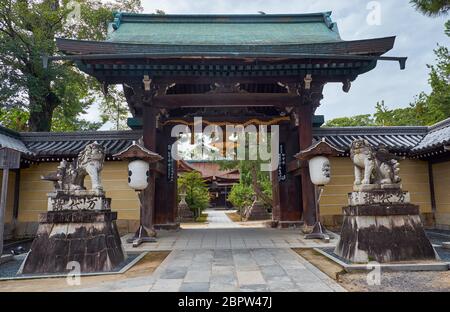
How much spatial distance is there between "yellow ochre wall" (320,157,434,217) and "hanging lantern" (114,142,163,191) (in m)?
6.53

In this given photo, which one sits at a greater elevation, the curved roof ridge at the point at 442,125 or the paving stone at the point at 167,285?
the curved roof ridge at the point at 442,125

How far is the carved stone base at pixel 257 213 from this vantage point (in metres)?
21.4

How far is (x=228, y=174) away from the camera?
36969mm

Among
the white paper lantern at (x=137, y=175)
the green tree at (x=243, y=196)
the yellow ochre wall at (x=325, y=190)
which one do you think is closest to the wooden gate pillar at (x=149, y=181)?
the white paper lantern at (x=137, y=175)

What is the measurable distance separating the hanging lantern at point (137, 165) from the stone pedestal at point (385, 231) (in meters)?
5.21

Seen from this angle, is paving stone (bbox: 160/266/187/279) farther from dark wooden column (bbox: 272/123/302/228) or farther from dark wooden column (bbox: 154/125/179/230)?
dark wooden column (bbox: 272/123/302/228)

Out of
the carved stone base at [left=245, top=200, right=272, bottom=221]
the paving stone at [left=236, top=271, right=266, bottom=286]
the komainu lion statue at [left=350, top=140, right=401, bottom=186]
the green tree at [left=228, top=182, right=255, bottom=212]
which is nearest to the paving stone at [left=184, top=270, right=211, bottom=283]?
the paving stone at [left=236, top=271, right=266, bottom=286]

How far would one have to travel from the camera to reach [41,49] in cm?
1516

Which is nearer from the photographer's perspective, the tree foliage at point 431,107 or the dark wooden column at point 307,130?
the dark wooden column at point 307,130

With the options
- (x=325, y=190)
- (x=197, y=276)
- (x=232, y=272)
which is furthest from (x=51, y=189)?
(x=325, y=190)

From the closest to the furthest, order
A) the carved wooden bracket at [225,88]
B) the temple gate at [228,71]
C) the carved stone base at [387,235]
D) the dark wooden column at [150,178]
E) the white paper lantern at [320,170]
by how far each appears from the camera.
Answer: the carved stone base at [387,235], the white paper lantern at [320,170], the temple gate at [228,71], the dark wooden column at [150,178], the carved wooden bracket at [225,88]

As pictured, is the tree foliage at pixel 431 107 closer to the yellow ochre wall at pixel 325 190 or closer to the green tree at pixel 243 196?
the yellow ochre wall at pixel 325 190

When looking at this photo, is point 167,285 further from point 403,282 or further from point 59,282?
point 403,282

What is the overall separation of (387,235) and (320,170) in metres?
2.92
